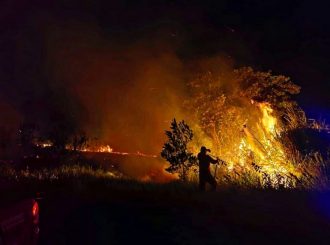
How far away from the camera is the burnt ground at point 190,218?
8781 mm

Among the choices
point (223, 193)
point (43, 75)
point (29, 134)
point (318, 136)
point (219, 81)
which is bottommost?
point (223, 193)

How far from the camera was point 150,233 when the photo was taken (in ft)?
30.4

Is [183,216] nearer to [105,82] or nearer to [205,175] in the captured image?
[205,175]

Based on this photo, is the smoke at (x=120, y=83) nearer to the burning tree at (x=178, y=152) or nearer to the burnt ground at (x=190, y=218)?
the burning tree at (x=178, y=152)

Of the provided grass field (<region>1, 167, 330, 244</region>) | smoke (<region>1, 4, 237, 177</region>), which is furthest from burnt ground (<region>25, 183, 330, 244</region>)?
smoke (<region>1, 4, 237, 177</region>)

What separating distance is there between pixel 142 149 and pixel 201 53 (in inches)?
228

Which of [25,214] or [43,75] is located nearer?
[25,214]

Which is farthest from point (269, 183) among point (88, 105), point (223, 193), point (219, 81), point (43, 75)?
point (43, 75)

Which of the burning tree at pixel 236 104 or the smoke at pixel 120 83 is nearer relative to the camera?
the burning tree at pixel 236 104

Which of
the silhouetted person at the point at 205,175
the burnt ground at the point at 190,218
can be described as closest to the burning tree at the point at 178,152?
the silhouetted person at the point at 205,175

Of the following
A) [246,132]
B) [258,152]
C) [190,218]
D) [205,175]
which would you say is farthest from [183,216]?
[246,132]

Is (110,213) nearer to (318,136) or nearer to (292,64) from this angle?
(318,136)

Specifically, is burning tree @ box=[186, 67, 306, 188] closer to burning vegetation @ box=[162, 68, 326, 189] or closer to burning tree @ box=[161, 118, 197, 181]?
burning vegetation @ box=[162, 68, 326, 189]

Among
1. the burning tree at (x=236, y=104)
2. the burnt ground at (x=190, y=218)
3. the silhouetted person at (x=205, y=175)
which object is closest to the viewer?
the burnt ground at (x=190, y=218)
